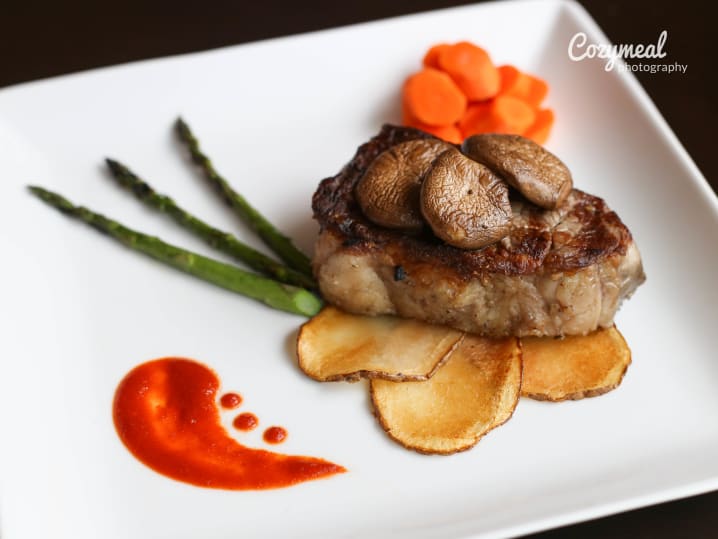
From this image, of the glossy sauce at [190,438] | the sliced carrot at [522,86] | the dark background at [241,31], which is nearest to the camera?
the glossy sauce at [190,438]

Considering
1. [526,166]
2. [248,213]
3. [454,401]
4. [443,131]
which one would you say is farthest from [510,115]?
[454,401]

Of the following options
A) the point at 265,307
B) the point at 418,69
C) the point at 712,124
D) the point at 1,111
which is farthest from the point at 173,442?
the point at 712,124

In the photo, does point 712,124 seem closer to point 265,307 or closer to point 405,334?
point 405,334

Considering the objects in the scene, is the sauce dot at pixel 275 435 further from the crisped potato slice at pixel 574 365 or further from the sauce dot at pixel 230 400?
the crisped potato slice at pixel 574 365

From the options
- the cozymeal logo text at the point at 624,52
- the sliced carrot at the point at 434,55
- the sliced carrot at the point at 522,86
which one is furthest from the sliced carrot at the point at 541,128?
the sliced carrot at the point at 434,55

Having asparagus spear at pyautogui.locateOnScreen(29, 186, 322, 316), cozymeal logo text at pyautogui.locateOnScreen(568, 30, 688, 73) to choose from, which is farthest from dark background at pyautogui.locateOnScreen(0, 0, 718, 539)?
asparagus spear at pyautogui.locateOnScreen(29, 186, 322, 316)

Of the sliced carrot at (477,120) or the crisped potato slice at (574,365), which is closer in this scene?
the crisped potato slice at (574,365)

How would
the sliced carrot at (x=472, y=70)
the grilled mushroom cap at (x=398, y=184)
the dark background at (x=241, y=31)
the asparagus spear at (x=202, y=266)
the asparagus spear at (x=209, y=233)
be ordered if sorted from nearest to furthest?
the grilled mushroom cap at (x=398, y=184)
the asparagus spear at (x=202, y=266)
the asparagus spear at (x=209, y=233)
the sliced carrot at (x=472, y=70)
the dark background at (x=241, y=31)
